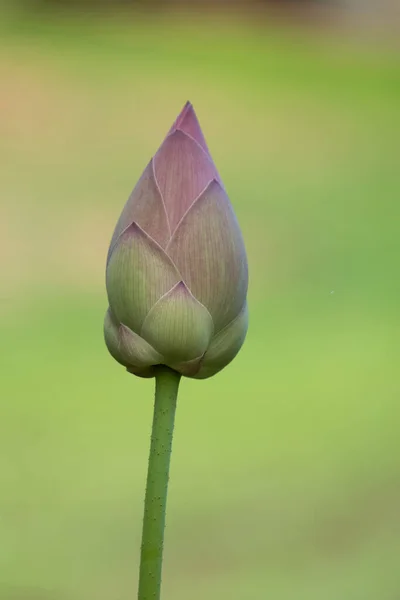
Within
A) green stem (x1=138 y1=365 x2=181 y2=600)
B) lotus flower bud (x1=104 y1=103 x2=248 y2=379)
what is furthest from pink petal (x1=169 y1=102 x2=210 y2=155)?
green stem (x1=138 y1=365 x2=181 y2=600)

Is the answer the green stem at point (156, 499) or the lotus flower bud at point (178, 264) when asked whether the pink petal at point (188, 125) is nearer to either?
the lotus flower bud at point (178, 264)

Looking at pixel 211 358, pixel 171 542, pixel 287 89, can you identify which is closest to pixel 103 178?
pixel 287 89

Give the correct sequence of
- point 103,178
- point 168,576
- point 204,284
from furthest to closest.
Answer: point 103,178 < point 168,576 < point 204,284

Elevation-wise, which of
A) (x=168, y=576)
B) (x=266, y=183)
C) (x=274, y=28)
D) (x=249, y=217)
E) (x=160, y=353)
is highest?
(x=274, y=28)

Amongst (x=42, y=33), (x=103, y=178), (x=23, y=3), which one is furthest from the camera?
(x=23, y=3)

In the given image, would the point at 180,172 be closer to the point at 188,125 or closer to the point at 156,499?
the point at 188,125

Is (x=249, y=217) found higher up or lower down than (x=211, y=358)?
higher up

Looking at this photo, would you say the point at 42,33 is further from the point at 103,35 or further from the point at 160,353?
the point at 160,353

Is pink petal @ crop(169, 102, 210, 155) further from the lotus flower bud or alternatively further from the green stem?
the green stem
